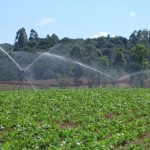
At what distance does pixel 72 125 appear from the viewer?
15.6m

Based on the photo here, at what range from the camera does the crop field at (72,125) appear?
1123 cm

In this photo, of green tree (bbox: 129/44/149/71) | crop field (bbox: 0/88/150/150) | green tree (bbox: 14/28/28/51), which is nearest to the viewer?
crop field (bbox: 0/88/150/150)

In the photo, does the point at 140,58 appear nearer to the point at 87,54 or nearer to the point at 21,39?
the point at 87,54

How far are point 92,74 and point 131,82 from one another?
6.01 m

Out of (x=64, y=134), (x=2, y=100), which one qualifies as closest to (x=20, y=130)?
(x=64, y=134)

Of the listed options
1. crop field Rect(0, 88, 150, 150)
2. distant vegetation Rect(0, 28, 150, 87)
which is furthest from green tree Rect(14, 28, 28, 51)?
crop field Rect(0, 88, 150, 150)

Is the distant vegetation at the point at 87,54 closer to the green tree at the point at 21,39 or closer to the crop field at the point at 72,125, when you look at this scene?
the green tree at the point at 21,39

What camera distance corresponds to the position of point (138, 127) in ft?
48.3

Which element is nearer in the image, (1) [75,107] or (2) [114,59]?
(1) [75,107]

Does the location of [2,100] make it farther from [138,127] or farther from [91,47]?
[91,47]

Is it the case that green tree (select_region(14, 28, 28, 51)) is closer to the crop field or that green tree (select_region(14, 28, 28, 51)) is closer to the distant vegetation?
the distant vegetation

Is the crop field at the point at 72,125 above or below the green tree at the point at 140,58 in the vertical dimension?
below

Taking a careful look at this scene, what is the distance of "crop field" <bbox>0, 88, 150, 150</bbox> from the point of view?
11.2 meters

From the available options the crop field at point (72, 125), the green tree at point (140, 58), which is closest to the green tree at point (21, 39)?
the green tree at point (140, 58)
